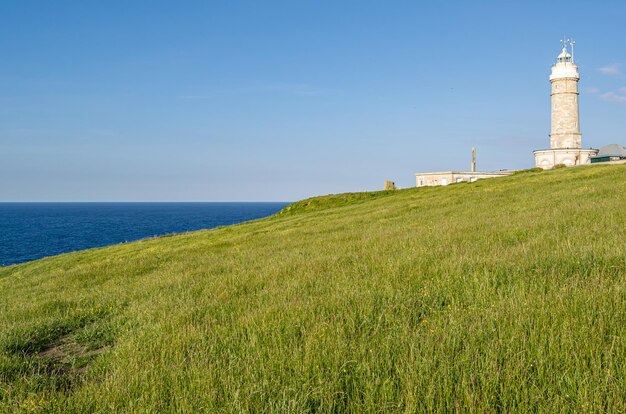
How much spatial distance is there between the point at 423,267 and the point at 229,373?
518 centimetres

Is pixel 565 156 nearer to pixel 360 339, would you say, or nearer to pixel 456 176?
pixel 456 176

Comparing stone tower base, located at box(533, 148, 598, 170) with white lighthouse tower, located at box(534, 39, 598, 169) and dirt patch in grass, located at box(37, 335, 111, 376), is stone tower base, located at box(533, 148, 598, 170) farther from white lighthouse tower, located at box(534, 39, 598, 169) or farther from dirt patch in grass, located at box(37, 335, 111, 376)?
dirt patch in grass, located at box(37, 335, 111, 376)

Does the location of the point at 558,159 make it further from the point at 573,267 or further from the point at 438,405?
the point at 438,405

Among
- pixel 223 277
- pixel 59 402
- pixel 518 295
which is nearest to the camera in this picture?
pixel 59 402

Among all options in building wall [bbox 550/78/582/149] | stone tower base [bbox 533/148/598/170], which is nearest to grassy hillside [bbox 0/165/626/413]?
stone tower base [bbox 533/148/598/170]

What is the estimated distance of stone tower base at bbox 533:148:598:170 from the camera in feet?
245

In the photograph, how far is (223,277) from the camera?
11.0m

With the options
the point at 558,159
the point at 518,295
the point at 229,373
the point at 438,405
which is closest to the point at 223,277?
the point at 229,373

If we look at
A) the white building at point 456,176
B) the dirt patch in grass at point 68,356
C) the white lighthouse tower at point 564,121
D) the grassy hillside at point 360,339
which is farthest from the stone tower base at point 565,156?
the dirt patch in grass at point 68,356

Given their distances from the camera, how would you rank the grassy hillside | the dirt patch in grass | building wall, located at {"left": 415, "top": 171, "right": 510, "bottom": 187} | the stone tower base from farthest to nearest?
the stone tower base, building wall, located at {"left": 415, "top": 171, "right": 510, "bottom": 187}, the dirt patch in grass, the grassy hillside

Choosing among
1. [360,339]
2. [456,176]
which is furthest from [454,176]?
[360,339]

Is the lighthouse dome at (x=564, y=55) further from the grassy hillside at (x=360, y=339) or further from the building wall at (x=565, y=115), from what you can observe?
the grassy hillside at (x=360, y=339)

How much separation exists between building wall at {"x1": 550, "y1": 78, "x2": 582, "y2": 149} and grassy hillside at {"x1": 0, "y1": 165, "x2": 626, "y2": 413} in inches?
3117

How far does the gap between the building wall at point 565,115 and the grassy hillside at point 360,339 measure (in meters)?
79.2
